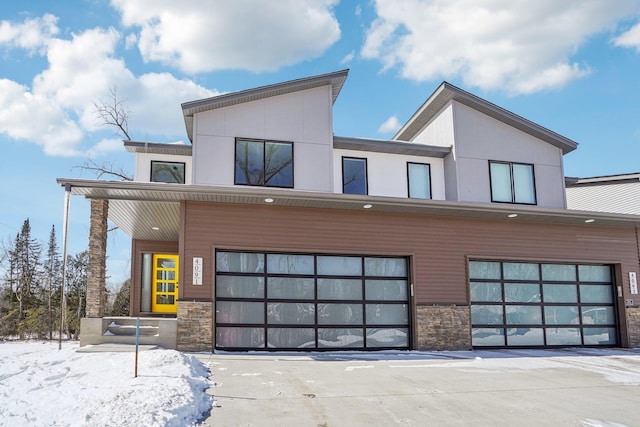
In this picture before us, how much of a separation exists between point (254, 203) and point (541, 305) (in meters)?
8.10

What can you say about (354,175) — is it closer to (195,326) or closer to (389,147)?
(389,147)

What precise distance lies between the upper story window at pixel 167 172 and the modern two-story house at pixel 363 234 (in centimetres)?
4

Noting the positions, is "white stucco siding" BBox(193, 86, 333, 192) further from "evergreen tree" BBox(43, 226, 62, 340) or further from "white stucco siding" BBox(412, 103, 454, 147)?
"evergreen tree" BBox(43, 226, 62, 340)

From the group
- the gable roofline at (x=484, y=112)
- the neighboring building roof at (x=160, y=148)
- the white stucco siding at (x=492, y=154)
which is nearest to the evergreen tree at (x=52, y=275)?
the neighboring building roof at (x=160, y=148)

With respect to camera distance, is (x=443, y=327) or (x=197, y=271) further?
(x=443, y=327)

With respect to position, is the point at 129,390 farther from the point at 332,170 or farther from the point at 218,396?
the point at 332,170

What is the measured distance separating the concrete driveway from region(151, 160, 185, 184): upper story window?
628cm

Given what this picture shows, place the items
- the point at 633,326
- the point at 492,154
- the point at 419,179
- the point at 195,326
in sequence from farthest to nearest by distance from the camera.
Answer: the point at 492,154 < the point at 419,179 < the point at 633,326 < the point at 195,326

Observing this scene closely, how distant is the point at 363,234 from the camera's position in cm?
1271

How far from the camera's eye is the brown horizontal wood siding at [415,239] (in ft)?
38.4

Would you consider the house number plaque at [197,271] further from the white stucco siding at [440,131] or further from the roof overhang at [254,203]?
the white stucco siding at [440,131]

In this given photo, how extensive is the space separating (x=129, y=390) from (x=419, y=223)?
8.40 m

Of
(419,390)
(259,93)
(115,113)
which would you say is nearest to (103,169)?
(115,113)

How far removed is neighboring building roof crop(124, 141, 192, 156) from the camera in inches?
594
